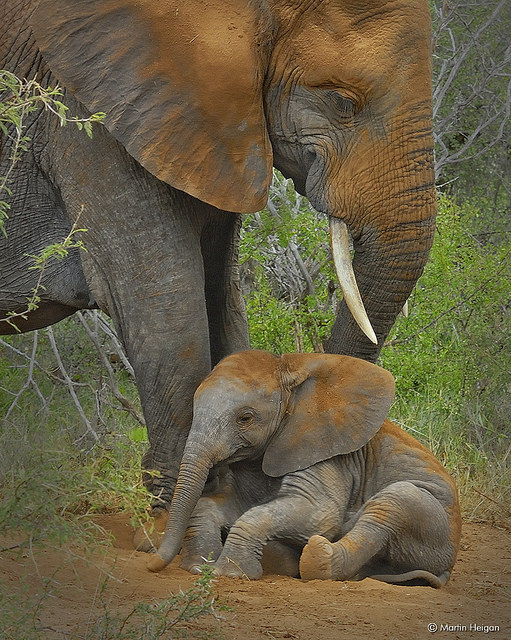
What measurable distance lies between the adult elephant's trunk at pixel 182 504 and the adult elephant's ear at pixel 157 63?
39.4 inches

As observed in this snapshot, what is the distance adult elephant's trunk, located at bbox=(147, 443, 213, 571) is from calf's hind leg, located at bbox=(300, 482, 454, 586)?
0.45 meters

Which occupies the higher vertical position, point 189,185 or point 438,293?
point 189,185

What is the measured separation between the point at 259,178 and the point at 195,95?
1.30ft

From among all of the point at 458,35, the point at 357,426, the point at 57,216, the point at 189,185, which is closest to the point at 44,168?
the point at 57,216

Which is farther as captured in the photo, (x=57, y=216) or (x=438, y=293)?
(x=438, y=293)

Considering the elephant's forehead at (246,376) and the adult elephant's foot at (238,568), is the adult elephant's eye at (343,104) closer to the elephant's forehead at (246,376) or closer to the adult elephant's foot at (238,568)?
the elephant's forehead at (246,376)

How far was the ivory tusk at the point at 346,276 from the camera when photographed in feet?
→ 15.0

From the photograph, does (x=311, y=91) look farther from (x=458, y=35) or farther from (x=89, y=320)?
(x=458, y=35)

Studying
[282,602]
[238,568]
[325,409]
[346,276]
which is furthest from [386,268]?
[282,602]

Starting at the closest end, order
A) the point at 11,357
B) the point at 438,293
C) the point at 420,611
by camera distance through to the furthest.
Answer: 1. the point at 420,611
2. the point at 438,293
3. the point at 11,357

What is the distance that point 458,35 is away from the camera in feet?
34.0

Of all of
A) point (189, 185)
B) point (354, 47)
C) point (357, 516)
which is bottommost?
point (357, 516)

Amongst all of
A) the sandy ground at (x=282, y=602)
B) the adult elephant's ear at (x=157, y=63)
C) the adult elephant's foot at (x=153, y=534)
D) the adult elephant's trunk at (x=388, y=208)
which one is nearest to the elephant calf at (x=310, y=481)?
the sandy ground at (x=282, y=602)

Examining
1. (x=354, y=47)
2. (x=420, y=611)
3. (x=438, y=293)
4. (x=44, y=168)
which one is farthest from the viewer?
(x=438, y=293)
